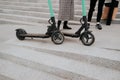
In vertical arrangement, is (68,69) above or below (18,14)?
below

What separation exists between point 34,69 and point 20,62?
13.3 inches

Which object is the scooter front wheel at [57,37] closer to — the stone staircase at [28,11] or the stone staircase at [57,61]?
the stone staircase at [57,61]

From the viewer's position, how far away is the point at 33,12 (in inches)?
234

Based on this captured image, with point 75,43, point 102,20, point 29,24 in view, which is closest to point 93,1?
point 102,20

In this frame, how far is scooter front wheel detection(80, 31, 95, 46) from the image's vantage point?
3209 mm

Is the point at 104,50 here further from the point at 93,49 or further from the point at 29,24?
the point at 29,24

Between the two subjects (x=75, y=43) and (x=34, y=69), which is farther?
(x=75, y=43)

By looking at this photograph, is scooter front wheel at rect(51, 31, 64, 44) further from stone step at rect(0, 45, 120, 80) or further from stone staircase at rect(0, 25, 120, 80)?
stone step at rect(0, 45, 120, 80)

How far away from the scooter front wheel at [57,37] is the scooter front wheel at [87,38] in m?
0.32

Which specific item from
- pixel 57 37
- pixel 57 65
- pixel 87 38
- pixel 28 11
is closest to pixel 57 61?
pixel 57 65

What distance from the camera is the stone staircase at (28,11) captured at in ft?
18.1

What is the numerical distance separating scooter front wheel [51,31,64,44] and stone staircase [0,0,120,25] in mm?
1574

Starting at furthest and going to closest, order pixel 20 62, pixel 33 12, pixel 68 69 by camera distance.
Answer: pixel 33 12
pixel 20 62
pixel 68 69

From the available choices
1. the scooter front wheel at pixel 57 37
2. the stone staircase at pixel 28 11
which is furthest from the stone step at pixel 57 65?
the stone staircase at pixel 28 11
